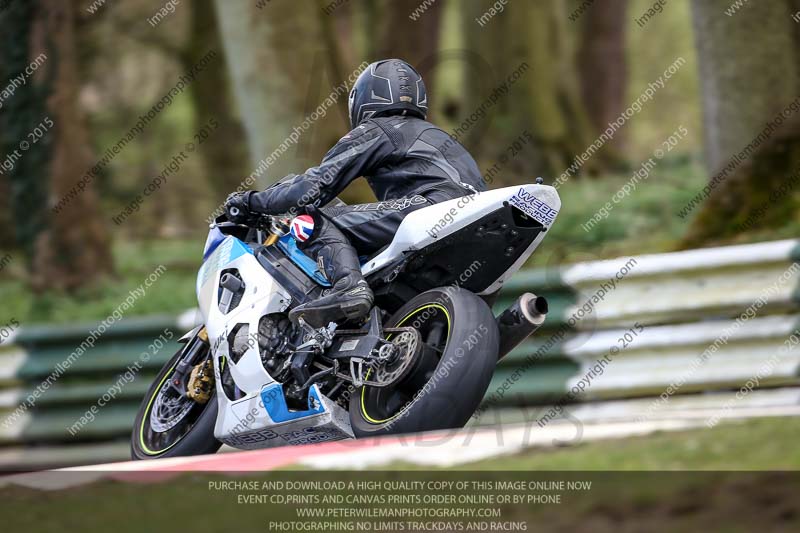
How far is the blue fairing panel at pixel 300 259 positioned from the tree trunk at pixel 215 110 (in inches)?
449

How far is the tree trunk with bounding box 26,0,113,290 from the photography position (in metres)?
12.3

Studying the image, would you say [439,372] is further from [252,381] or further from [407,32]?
[407,32]

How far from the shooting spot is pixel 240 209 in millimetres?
5953

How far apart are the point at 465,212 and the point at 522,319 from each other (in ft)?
1.85

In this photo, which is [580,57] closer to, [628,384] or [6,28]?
[6,28]

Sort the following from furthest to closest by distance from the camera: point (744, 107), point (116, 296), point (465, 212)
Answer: point (116, 296)
point (744, 107)
point (465, 212)

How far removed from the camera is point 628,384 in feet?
22.0

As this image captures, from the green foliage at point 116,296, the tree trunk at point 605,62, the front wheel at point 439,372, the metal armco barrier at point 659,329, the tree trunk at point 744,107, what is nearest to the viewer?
the front wheel at point 439,372

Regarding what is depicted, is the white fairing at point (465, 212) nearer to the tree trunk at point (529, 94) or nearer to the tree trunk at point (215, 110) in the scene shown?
the tree trunk at point (529, 94)

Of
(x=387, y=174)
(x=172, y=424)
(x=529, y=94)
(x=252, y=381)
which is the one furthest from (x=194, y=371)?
(x=529, y=94)

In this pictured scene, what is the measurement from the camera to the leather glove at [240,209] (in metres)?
5.91

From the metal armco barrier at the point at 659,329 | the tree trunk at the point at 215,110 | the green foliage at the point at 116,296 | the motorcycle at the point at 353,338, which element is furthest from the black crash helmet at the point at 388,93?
the tree trunk at the point at 215,110

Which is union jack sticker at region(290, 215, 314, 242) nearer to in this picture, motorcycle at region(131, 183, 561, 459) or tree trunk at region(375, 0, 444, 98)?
motorcycle at region(131, 183, 561, 459)

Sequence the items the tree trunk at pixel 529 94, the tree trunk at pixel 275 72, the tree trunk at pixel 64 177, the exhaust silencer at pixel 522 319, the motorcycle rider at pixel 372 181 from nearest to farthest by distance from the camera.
Answer: the exhaust silencer at pixel 522 319 < the motorcycle rider at pixel 372 181 < the tree trunk at pixel 275 72 < the tree trunk at pixel 64 177 < the tree trunk at pixel 529 94
